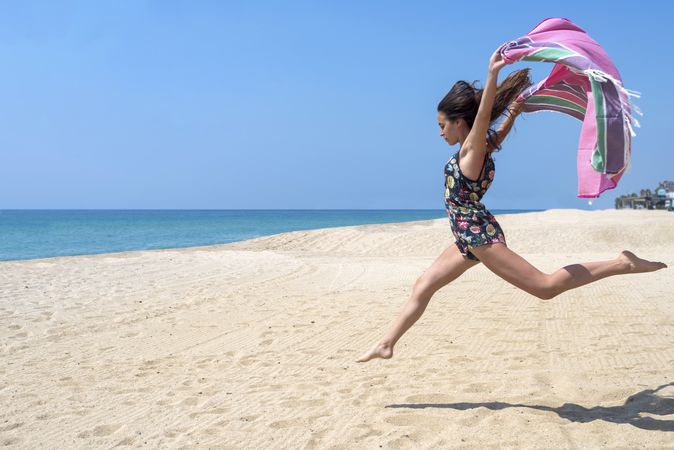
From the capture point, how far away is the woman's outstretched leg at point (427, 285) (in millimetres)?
4730

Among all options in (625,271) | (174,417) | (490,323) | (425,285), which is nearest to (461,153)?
(425,285)

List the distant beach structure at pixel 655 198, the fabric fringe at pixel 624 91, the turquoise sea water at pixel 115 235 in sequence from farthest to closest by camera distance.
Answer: the distant beach structure at pixel 655 198, the turquoise sea water at pixel 115 235, the fabric fringe at pixel 624 91

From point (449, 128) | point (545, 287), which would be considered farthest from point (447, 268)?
point (449, 128)

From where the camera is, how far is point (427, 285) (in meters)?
4.86

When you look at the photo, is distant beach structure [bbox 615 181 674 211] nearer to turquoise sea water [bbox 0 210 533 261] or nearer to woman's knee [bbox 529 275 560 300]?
turquoise sea water [bbox 0 210 533 261]

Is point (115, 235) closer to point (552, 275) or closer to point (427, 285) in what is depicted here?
point (427, 285)

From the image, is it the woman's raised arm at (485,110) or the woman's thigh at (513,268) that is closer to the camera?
the woman's raised arm at (485,110)

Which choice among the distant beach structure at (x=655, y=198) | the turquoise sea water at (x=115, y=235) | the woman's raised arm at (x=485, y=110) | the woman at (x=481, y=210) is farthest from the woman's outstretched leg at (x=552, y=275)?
the distant beach structure at (x=655, y=198)

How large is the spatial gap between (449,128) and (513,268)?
3.61 ft

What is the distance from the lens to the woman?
14.3 ft

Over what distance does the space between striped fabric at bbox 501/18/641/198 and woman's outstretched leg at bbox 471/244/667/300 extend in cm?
48

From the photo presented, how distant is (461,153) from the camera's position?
454 cm

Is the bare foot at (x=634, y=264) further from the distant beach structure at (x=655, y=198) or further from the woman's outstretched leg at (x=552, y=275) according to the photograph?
the distant beach structure at (x=655, y=198)

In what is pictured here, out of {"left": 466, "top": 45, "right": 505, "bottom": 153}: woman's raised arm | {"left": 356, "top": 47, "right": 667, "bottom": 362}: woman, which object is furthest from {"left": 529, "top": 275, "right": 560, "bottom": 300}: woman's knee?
{"left": 466, "top": 45, "right": 505, "bottom": 153}: woman's raised arm
